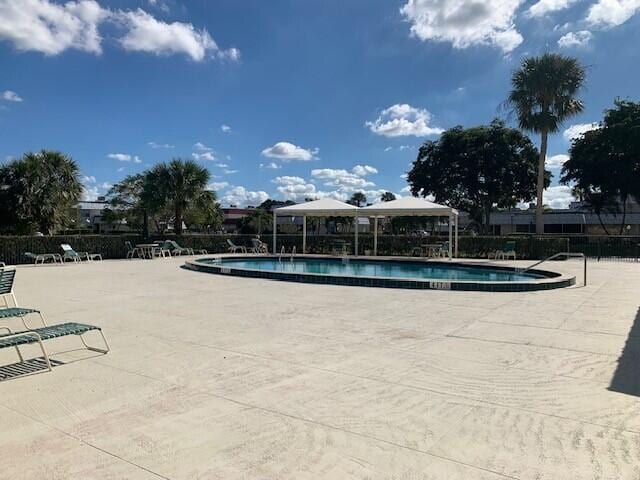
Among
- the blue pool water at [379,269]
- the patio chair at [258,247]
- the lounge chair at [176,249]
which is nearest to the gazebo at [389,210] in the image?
the blue pool water at [379,269]

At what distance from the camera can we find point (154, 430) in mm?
3377

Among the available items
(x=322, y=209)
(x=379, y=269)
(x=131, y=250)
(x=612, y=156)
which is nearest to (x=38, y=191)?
(x=131, y=250)

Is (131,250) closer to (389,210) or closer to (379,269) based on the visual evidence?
(379,269)

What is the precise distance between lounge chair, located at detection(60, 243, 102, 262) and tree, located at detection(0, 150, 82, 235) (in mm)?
3390

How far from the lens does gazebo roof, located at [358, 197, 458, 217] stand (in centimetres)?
2044

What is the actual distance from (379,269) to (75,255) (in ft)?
39.0

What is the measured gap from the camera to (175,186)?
25062mm

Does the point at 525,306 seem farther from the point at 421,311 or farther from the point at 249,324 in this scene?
the point at 249,324

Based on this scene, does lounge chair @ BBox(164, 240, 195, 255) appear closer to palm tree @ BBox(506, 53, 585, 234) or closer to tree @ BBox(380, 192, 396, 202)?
palm tree @ BBox(506, 53, 585, 234)

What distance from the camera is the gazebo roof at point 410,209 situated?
20438 millimetres

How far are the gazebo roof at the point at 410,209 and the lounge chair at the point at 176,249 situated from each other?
8847mm

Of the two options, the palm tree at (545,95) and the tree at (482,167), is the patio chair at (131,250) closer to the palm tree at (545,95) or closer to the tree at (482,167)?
the palm tree at (545,95)

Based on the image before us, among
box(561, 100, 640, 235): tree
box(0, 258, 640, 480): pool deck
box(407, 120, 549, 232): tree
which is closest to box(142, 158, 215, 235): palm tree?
box(0, 258, 640, 480): pool deck

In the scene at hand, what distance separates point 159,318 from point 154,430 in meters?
4.38
